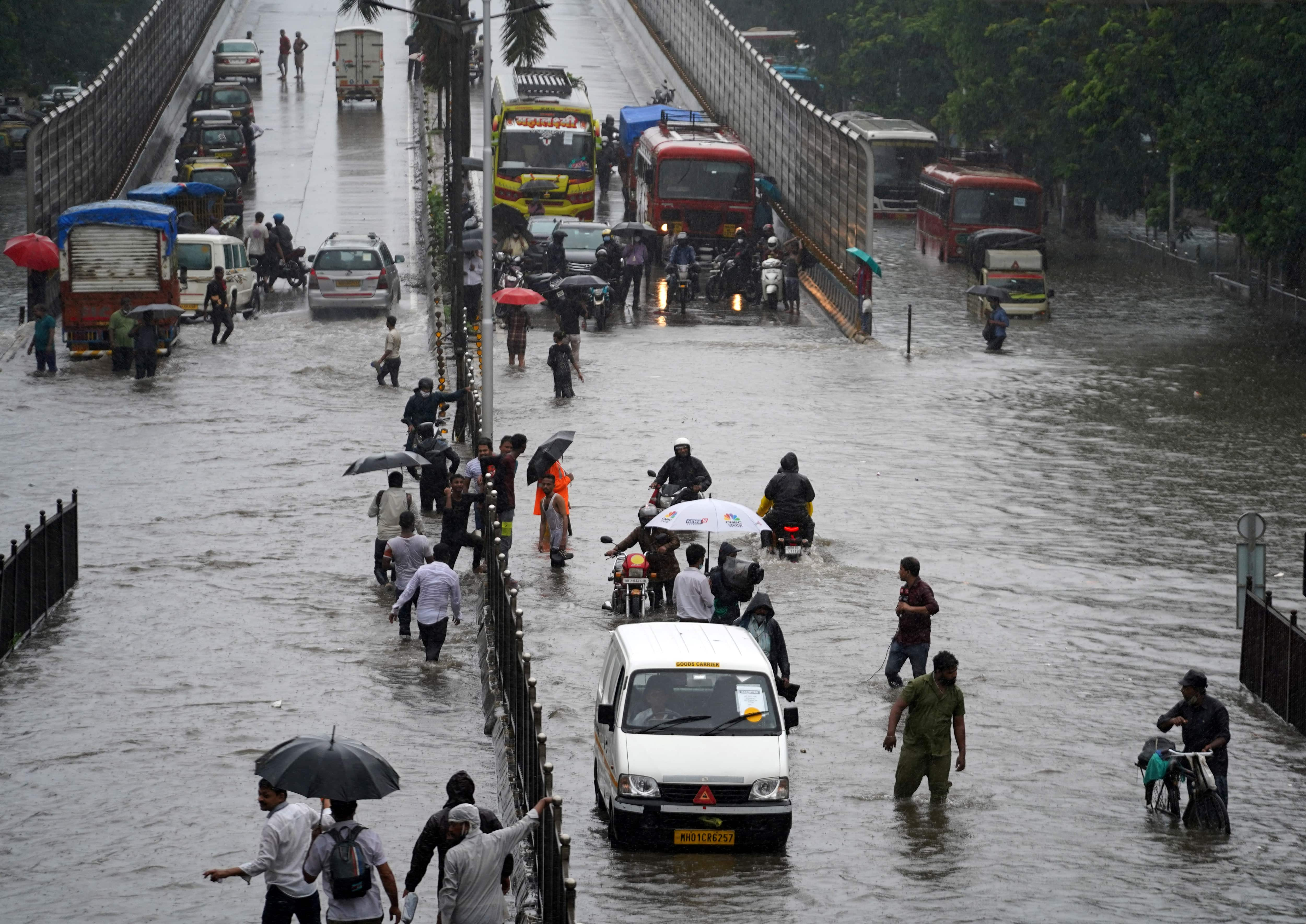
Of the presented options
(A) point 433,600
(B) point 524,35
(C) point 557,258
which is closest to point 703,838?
(A) point 433,600

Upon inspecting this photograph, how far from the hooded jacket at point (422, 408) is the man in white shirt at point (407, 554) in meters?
6.27

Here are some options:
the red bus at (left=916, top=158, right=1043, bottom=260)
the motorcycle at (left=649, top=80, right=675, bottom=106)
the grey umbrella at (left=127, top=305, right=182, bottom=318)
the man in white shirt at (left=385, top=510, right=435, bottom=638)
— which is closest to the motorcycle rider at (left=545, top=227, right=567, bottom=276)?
the grey umbrella at (left=127, top=305, right=182, bottom=318)

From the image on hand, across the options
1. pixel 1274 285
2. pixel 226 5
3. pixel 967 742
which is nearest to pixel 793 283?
pixel 1274 285

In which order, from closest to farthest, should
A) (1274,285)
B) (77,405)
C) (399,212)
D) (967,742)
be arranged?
(967,742), (77,405), (1274,285), (399,212)

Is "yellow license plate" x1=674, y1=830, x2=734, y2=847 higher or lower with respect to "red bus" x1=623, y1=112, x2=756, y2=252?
lower

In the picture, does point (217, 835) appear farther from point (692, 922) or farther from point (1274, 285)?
point (1274, 285)

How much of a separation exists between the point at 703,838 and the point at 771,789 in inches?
22.6

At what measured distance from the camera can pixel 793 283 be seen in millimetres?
42250

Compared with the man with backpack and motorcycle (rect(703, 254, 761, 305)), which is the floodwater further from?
the man with backpack

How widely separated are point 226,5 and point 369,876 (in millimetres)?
76254

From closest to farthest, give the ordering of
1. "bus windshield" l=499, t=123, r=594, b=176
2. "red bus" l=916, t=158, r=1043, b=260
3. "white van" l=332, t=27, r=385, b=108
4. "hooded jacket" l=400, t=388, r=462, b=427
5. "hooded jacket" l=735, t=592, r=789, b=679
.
Answer: "hooded jacket" l=735, t=592, r=789, b=679 → "hooded jacket" l=400, t=388, r=462, b=427 → "bus windshield" l=499, t=123, r=594, b=176 → "red bus" l=916, t=158, r=1043, b=260 → "white van" l=332, t=27, r=385, b=108

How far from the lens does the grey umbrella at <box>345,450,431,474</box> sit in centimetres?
2164

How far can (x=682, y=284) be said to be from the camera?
136 feet

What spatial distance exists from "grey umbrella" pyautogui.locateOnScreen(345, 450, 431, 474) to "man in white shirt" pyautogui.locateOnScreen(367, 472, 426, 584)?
54cm
